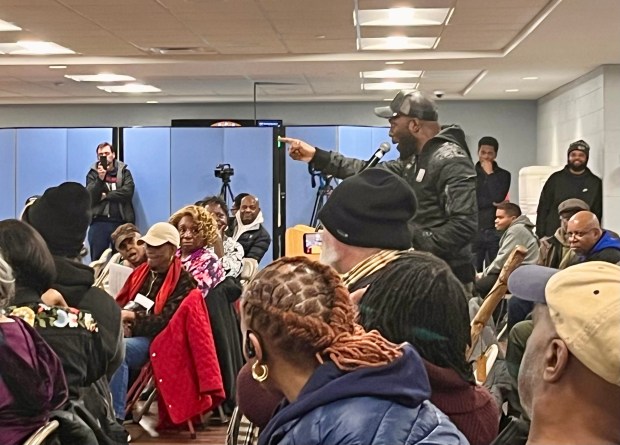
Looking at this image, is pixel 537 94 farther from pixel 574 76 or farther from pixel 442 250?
pixel 442 250

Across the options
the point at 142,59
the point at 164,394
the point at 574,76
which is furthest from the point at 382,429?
the point at 574,76

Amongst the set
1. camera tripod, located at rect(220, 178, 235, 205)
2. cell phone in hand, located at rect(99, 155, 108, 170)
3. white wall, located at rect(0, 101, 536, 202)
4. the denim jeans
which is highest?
white wall, located at rect(0, 101, 536, 202)

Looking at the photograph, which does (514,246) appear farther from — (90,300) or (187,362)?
(90,300)

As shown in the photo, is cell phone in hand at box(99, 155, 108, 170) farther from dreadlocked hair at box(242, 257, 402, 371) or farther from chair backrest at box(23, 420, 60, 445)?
dreadlocked hair at box(242, 257, 402, 371)

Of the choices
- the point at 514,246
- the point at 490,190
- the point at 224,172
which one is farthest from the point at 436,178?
the point at 224,172

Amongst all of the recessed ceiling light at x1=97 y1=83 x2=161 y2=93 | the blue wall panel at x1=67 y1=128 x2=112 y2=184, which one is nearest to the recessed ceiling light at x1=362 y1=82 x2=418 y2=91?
the recessed ceiling light at x1=97 y1=83 x2=161 y2=93

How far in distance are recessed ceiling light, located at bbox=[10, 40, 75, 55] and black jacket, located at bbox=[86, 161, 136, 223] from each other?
150 centimetres

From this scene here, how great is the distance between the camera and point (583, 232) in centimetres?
520

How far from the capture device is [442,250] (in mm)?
2742

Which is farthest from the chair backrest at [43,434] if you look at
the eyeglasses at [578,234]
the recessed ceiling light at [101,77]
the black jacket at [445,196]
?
the recessed ceiling light at [101,77]

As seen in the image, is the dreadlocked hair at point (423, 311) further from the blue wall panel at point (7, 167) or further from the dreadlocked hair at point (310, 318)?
the blue wall panel at point (7, 167)

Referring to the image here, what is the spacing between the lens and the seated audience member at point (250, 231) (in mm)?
7391

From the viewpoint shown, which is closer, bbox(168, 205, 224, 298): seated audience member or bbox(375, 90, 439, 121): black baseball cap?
bbox(375, 90, 439, 121): black baseball cap

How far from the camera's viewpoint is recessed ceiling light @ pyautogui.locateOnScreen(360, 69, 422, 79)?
11.3m
